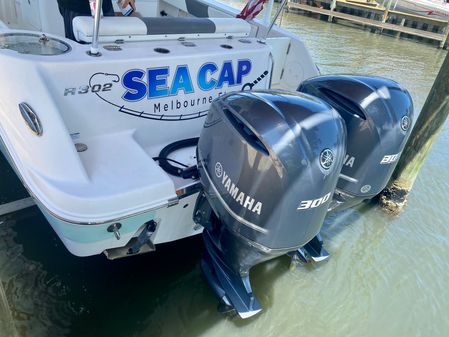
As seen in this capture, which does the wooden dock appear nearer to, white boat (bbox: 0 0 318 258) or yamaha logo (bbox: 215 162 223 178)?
white boat (bbox: 0 0 318 258)

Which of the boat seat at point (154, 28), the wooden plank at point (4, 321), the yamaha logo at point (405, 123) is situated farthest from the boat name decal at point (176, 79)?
the wooden plank at point (4, 321)

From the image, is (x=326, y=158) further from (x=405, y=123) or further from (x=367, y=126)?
(x=405, y=123)

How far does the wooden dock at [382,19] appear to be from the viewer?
1222cm

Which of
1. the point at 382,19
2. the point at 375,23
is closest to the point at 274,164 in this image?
the point at 375,23

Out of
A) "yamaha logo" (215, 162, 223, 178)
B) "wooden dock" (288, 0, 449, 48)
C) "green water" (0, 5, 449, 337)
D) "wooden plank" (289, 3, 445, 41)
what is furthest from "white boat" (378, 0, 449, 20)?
"yamaha logo" (215, 162, 223, 178)

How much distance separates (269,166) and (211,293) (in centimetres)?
123

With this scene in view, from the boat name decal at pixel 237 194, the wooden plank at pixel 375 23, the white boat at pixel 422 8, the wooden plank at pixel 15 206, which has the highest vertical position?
the boat name decal at pixel 237 194

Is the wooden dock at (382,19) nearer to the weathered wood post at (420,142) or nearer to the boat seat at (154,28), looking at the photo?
the weathered wood post at (420,142)

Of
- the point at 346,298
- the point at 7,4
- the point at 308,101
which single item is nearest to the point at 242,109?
the point at 308,101

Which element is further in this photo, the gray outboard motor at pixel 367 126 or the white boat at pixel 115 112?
the gray outboard motor at pixel 367 126

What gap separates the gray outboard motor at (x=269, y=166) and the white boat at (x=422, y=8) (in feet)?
49.1

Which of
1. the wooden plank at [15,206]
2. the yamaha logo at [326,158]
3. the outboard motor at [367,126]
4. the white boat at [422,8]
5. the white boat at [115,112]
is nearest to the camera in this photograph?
the yamaha logo at [326,158]

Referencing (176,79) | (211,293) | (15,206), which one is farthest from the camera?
(15,206)

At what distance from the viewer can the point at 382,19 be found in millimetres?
13805
